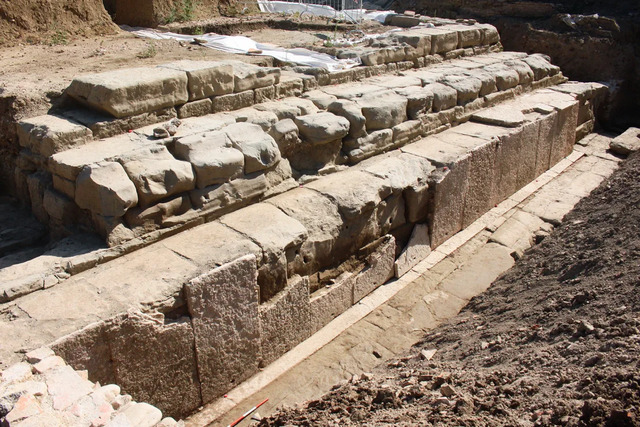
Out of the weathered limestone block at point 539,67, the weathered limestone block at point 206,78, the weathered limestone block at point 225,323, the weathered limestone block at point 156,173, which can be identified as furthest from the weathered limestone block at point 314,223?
the weathered limestone block at point 539,67

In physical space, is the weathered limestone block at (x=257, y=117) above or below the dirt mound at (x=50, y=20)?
below

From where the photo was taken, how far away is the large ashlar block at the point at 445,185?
5.77 meters

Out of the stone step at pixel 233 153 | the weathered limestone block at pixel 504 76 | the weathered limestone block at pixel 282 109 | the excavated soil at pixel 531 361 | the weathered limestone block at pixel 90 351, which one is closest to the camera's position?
the excavated soil at pixel 531 361

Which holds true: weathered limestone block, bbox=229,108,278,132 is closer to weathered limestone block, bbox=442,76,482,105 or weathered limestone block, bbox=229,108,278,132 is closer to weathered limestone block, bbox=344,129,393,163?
weathered limestone block, bbox=344,129,393,163

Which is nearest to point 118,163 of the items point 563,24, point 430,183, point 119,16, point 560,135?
point 430,183

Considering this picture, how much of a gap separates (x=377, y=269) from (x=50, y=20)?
16.5 ft

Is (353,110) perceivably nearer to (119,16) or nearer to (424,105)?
(424,105)

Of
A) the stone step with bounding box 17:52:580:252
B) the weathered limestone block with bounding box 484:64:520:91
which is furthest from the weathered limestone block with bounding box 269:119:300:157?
the weathered limestone block with bounding box 484:64:520:91

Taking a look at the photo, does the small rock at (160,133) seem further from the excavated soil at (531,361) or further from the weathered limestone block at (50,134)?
the excavated soil at (531,361)

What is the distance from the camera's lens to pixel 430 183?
18.7ft

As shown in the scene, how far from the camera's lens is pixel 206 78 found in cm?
513

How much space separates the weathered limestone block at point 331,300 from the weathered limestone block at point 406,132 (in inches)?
76.0

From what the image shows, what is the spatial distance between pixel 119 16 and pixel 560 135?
21.8ft

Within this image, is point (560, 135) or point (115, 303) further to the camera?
point (560, 135)
